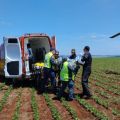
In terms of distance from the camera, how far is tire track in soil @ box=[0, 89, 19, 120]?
1086 centimetres

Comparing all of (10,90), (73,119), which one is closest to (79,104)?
(73,119)

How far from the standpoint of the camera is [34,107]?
11914mm

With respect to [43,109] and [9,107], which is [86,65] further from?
[9,107]

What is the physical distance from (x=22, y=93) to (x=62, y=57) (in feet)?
7.42

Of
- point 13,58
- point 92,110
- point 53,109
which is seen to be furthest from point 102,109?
point 13,58

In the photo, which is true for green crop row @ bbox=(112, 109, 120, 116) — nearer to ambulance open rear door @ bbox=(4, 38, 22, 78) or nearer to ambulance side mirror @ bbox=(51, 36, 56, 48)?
ambulance side mirror @ bbox=(51, 36, 56, 48)

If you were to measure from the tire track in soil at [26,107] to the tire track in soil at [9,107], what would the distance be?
0.92ft

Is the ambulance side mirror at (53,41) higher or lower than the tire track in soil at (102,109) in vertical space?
higher

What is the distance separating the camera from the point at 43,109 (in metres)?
11.7

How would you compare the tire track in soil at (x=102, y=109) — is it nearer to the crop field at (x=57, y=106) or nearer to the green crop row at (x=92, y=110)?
the crop field at (x=57, y=106)

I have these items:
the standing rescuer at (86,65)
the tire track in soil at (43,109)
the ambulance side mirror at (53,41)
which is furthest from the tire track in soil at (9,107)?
the ambulance side mirror at (53,41)

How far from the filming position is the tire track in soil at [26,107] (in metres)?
10.7

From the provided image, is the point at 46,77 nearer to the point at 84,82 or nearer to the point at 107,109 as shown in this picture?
the point at 84,82

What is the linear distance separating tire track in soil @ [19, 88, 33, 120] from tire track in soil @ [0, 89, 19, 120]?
280 millimetres
